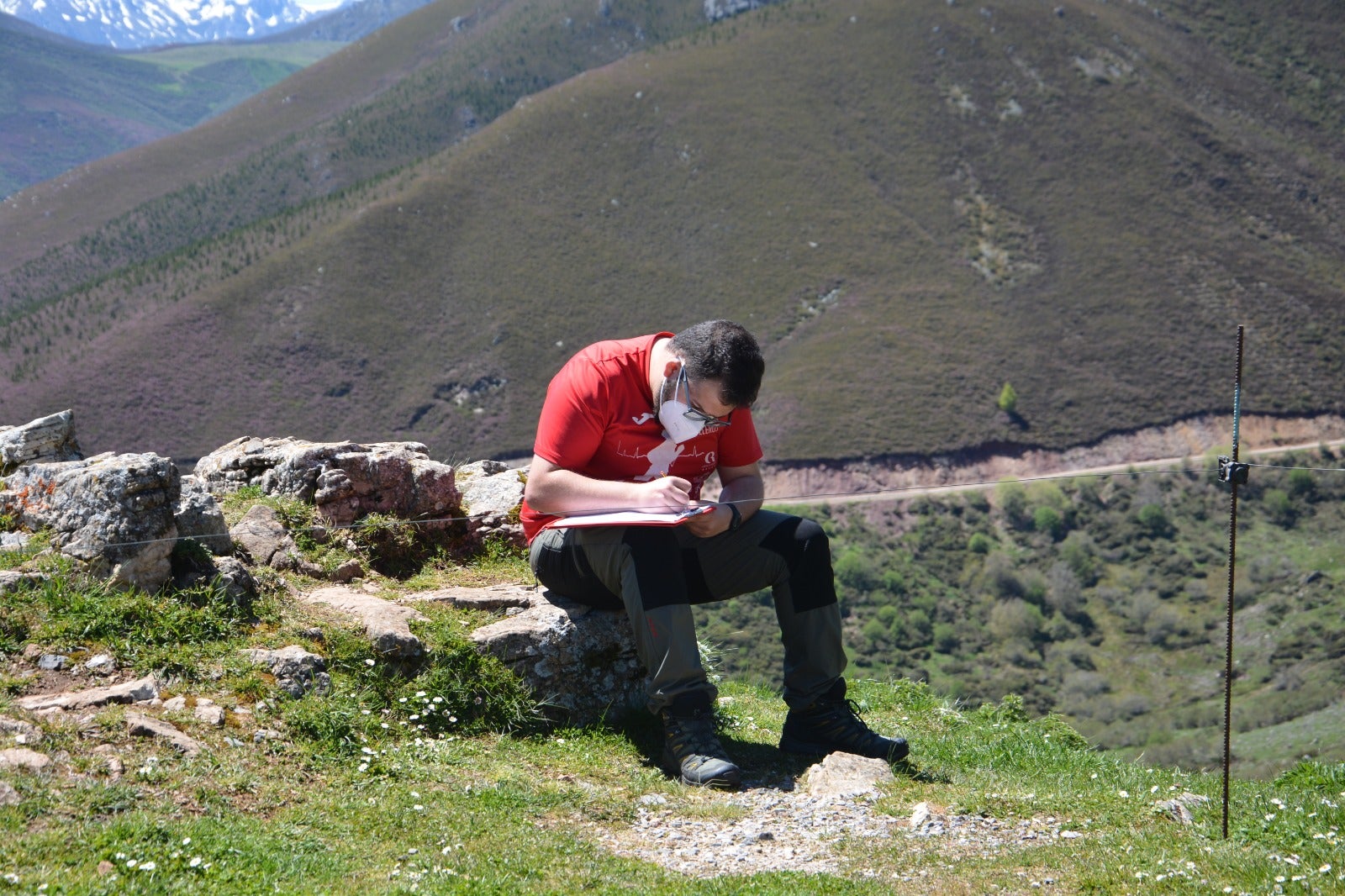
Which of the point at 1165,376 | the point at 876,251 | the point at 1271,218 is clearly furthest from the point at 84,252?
the point at 1271,218

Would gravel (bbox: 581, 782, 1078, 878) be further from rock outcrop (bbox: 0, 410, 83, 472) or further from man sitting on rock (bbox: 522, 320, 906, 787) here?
rock outcrop (bbox: 0, 410, 83, 472)

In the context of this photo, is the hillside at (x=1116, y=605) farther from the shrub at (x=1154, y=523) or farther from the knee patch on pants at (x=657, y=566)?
the knee patch on pants at (x=657, y=566)

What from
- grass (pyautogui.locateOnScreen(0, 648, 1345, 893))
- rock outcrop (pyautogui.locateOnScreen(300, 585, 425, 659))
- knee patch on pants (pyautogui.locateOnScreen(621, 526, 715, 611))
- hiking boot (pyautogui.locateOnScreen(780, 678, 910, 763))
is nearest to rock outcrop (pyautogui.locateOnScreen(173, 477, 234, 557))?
rock outcrop (pyautogui.locateOnScreen(300, 585, 425, 659))

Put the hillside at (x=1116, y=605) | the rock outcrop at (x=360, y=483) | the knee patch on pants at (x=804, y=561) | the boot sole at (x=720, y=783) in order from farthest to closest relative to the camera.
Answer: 1. the hillside at (x=1116, y=605)
2. the rock outcrop at (x=360, y=483)
3. the knee patch on pants at (x=804, y=561)
4. the boot sole at (x=720, y=783)

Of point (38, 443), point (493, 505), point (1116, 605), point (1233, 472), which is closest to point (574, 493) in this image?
point (493, 505)

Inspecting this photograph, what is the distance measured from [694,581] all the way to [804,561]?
1.57 feet

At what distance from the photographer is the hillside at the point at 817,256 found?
74.9 metres

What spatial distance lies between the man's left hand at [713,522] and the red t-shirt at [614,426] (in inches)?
12.3

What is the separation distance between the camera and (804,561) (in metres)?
5.01

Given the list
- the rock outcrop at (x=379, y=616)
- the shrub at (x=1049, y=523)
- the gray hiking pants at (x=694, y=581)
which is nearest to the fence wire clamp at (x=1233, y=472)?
the gray hiking pants at (x=694, y=581)

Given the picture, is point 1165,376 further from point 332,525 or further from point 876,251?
point 332,525

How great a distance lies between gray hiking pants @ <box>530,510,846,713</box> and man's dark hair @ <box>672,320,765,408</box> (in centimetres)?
58

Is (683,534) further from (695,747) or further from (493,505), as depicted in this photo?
(493,505)

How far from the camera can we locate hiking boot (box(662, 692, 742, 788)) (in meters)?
4.66
